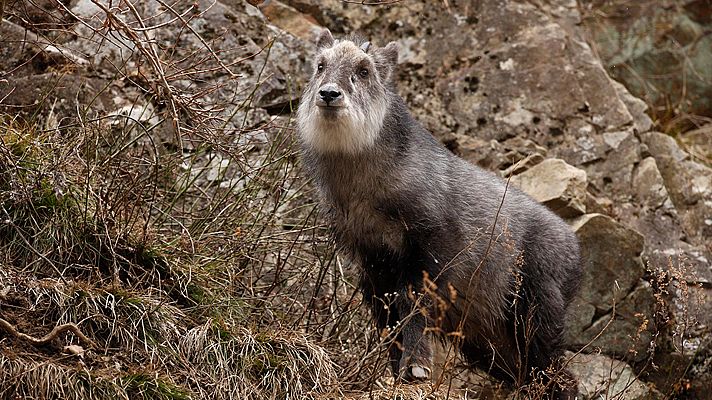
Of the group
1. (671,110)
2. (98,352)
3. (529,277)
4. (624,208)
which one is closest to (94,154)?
(98,352)

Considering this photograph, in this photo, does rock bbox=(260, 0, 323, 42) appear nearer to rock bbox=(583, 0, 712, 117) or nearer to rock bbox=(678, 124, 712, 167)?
rock bbox=(583, 0, 712, 117)

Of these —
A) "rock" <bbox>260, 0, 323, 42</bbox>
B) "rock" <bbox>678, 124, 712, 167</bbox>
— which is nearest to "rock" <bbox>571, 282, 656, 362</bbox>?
"rock" <bbox>678, 124, 712, 167</bbox>

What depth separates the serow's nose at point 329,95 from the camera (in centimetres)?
585

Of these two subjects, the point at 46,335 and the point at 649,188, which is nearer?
the point at 46,335

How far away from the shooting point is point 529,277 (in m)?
6.68

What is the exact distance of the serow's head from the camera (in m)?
5.95

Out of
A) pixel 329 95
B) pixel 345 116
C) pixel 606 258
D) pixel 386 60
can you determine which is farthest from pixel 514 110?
pixel 329 95

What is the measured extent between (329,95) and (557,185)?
257cm

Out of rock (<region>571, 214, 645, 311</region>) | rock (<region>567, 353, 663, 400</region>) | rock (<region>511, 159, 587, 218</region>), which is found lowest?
rock (<region>567, 353, 663, 400</region>)

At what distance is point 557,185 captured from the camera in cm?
771

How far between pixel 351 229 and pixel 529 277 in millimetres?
1343

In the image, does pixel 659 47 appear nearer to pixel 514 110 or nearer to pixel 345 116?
pixel 514 110

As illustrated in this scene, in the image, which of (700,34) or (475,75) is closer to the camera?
(475,75)

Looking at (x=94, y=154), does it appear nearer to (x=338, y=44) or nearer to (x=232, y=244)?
(x=232, y=244)
